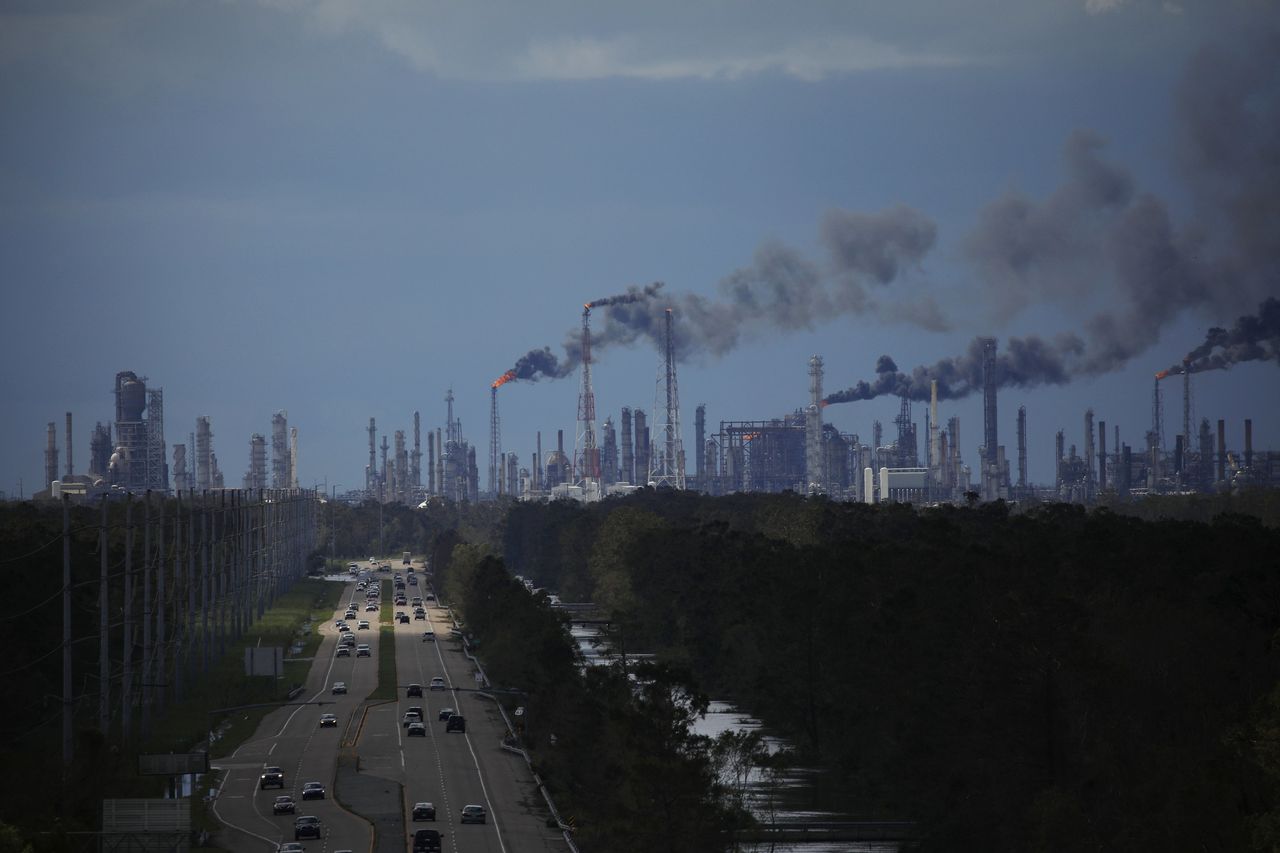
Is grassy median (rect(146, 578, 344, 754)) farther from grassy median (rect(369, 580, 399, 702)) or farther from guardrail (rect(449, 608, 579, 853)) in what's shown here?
guardrail (rect(449, 608, 579, 853))

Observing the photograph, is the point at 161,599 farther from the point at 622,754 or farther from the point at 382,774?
the point at 622,754

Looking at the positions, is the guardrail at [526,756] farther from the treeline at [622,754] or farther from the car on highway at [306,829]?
the car on highway at [306,829]

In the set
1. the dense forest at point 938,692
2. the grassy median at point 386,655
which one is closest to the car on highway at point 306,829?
the dense forest at point 938,692

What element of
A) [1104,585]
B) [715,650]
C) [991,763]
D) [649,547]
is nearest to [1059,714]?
[991,763]

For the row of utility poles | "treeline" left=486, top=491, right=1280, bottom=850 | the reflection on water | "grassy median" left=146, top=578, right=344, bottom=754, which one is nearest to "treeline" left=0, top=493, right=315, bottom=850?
the row of utility poles

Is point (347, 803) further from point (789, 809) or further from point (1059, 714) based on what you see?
point (1059, 714)
